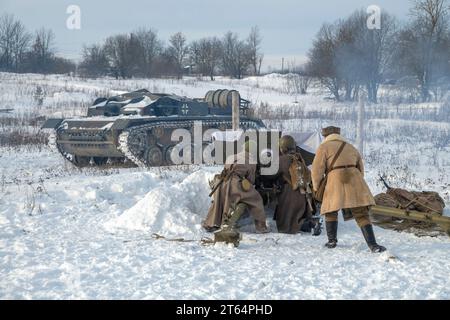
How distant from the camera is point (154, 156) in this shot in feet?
47.0

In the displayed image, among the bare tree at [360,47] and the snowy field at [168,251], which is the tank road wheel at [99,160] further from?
the bare tree at [360,47]

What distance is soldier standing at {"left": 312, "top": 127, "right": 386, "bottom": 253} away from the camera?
6375mm

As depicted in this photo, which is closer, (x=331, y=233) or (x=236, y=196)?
(x=331, y=233)

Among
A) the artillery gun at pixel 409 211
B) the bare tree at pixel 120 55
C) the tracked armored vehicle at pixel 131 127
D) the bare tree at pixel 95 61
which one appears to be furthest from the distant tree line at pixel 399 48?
the bare tree at pixel 95 61

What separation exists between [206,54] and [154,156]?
99.9 ft

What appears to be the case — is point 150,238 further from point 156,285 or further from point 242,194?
point 156,285

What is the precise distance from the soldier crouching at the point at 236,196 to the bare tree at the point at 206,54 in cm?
3495

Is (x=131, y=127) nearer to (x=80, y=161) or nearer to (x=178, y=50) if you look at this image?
(x=80, y=161)

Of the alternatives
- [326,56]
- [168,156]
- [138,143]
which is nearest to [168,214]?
[138,143]

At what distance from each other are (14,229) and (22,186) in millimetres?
2775

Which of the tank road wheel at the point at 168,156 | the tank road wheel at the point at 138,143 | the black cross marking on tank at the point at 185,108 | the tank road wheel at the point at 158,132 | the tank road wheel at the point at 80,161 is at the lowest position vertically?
the tank road wheel at the point at 80,161

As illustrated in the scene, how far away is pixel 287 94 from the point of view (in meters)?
38.8

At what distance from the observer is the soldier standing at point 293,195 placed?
7.54m
